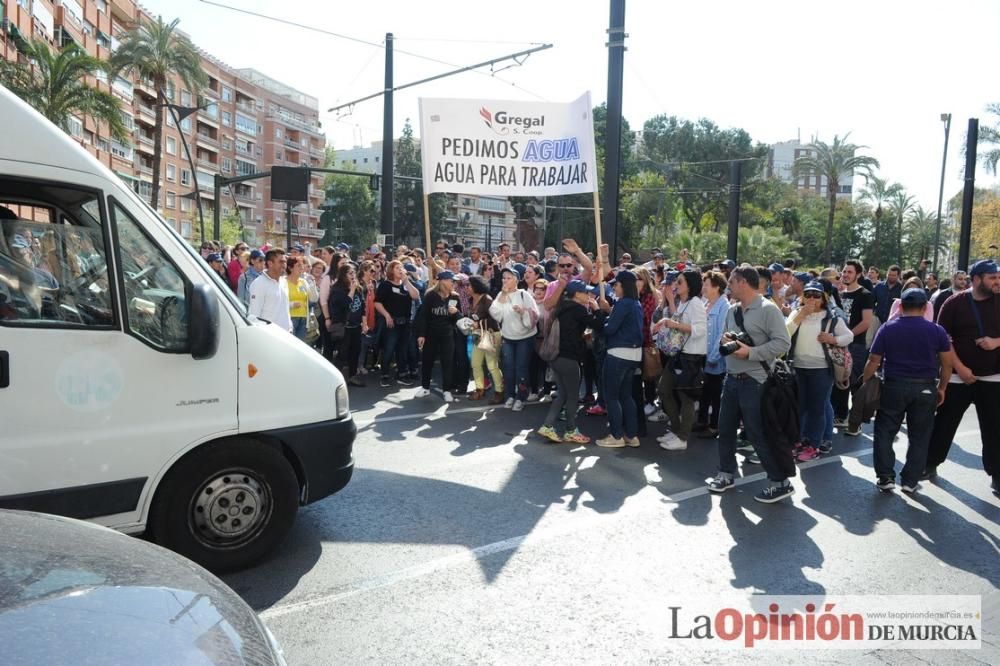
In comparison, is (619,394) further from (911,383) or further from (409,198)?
(409,198)

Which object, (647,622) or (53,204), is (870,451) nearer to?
(647,622)

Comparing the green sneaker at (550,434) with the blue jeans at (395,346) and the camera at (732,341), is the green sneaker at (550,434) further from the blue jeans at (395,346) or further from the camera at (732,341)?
the blue jeans at (395,346)

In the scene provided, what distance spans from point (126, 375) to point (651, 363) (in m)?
5.51

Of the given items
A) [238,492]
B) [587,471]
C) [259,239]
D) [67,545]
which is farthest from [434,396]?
[259,239]

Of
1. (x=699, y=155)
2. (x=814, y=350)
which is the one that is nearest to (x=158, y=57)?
(x=814, y=350)

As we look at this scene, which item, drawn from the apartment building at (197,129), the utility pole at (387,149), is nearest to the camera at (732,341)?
the utility pole at (387,149)

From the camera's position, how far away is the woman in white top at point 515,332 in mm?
9242

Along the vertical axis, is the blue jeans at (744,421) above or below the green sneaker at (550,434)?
above

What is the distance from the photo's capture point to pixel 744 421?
5.91m

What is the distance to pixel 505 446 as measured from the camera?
7.46 metres

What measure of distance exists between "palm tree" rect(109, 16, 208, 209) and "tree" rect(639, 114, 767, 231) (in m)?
37.3

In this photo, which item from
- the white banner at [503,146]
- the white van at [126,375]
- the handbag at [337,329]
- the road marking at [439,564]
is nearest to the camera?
the white van at [126,375]

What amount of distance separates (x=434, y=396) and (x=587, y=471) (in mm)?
4055

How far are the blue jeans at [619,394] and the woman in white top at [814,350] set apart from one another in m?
1.61
